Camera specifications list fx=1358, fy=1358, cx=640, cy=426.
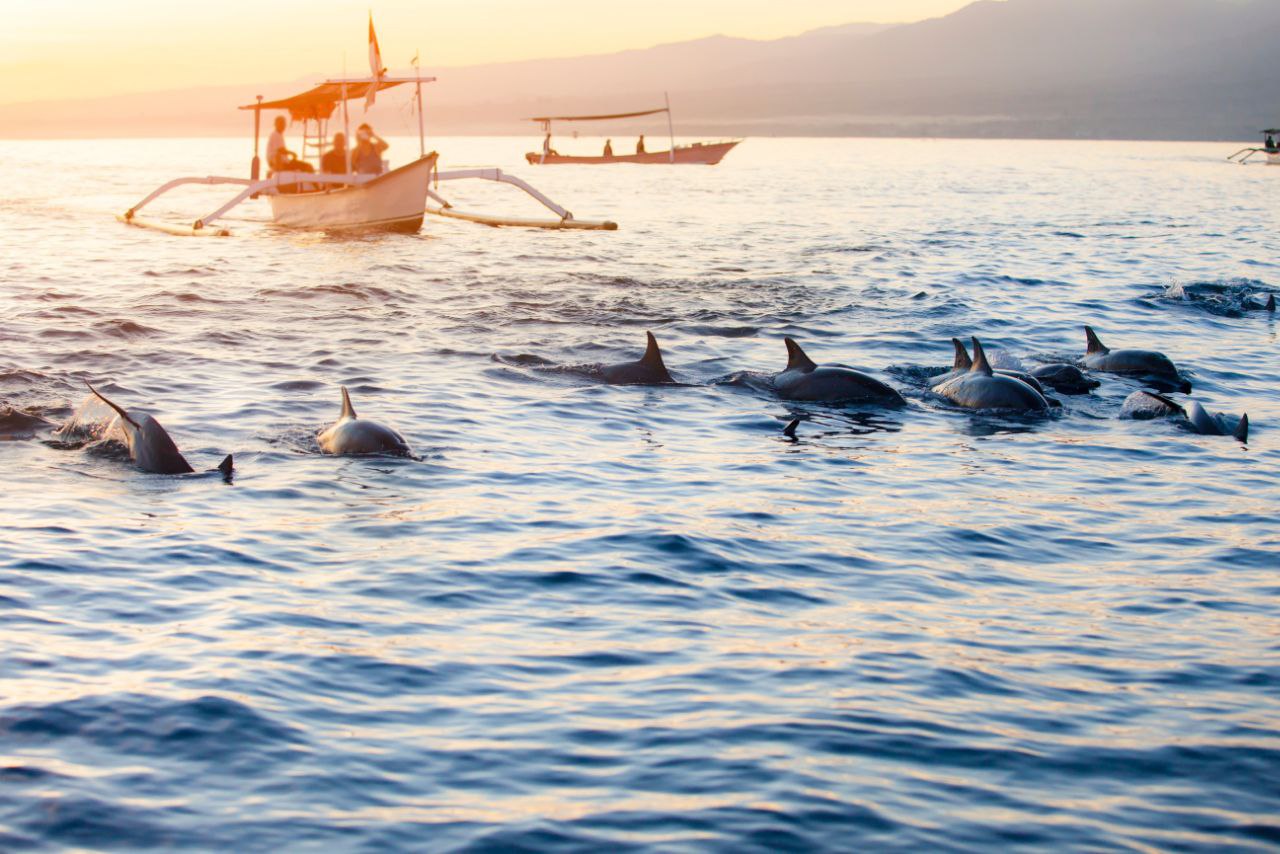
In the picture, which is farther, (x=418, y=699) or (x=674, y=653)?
(x=674, y=653)

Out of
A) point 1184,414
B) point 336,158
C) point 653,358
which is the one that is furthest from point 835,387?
point 336,158

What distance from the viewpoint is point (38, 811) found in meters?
5.49

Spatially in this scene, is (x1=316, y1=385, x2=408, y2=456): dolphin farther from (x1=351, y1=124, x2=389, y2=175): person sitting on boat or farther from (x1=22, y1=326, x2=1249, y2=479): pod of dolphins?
(x1=351, y1=124, x2=389, y2=175): person sitting on boat

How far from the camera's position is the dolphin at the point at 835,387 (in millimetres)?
15055

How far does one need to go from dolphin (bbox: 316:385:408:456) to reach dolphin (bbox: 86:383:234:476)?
42.1 inches

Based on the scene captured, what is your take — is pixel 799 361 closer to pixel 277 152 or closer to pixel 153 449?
pixel 153 449

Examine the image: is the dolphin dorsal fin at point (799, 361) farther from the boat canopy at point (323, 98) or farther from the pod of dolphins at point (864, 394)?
the boat canopy at point (323, 98)

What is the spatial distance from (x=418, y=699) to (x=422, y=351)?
1220 centimetres

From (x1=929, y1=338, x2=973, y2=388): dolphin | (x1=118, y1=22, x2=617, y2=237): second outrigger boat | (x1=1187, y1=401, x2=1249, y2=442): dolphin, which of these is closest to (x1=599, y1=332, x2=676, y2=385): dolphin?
(x1=929, y1=338, x2=973, y2=388): dolphin

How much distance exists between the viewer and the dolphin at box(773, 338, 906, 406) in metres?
15.1

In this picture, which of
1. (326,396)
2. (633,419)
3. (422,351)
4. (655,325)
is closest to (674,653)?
(633,419)

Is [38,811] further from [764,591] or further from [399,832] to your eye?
[764,591]

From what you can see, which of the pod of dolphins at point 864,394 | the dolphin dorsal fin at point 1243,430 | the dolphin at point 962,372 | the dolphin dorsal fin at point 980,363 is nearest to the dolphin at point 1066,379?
the pod of dolphins at point 864,394

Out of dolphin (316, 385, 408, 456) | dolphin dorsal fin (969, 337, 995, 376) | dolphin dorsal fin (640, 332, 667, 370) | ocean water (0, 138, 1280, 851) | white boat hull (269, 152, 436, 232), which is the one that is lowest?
ocean water (0, 138, 1280, 851)
